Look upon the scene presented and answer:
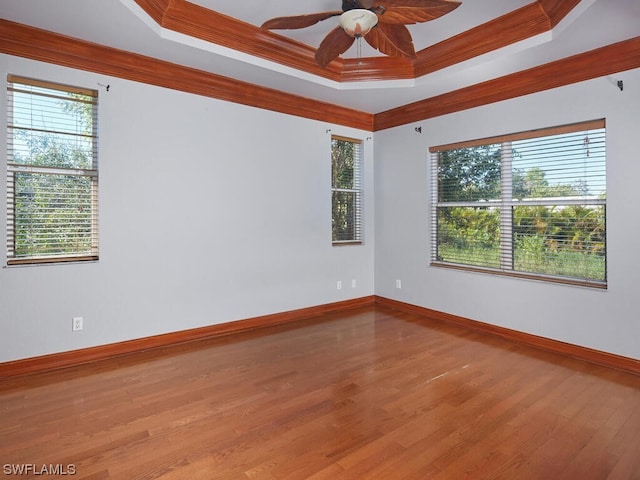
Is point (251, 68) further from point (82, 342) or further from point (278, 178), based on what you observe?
point (82, 342)

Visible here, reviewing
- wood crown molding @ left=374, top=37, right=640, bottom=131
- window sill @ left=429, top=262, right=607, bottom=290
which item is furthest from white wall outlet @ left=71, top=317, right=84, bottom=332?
wood crown molding @ left=374, top=37, right=640, bottom=131

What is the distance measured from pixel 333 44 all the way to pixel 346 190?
Answer: 7.90 ft

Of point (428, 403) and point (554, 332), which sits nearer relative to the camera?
point (428, 403)

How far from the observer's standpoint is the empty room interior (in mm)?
2131

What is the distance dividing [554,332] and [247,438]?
2976mm

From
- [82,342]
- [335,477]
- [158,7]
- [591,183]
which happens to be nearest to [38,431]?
[82,342]

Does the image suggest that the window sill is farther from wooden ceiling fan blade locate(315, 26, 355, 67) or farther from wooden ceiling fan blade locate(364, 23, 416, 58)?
wooden ceiling fan blade locate(315, 26, 355, 67)

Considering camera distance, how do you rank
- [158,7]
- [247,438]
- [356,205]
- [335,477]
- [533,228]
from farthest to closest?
[356,205] → [533,228] → [158,7] → [247,438] → [335,477]

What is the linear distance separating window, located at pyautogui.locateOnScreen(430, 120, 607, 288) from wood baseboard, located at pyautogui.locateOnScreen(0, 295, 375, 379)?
189 cm

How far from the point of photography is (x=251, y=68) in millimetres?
Result: 3535

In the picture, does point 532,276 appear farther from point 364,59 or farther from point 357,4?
point 357,4

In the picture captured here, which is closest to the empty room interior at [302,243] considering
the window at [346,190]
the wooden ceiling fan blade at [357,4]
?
the wooden ceiling fan blade at [357,4]

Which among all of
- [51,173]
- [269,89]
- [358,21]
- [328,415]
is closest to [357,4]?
[358,21]

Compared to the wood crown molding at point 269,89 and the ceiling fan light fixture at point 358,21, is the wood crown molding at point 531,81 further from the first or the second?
the ceiling fan light fixture at point 358,21
